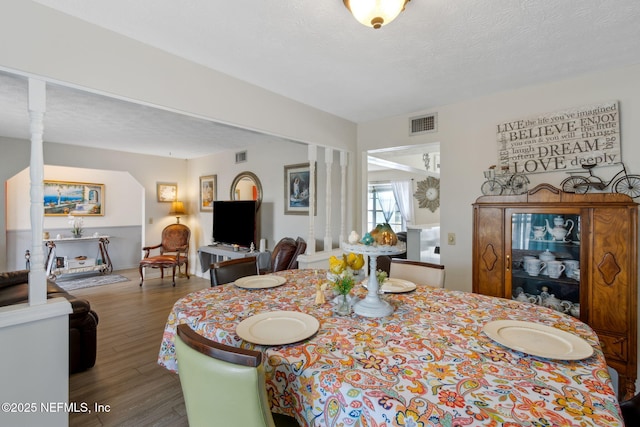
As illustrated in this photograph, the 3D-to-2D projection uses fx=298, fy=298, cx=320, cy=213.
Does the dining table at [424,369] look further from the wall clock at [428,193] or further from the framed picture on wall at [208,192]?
the wall clock at [428,193]

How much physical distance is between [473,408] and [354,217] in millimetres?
3041

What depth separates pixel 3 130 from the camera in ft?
13.5

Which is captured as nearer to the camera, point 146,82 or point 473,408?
point 473,408

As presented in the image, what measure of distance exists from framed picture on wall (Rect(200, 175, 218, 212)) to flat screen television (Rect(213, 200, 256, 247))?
571 mm

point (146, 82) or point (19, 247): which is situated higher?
point (146, 82)

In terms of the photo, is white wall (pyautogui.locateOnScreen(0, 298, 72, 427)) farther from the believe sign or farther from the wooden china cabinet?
the believe sign

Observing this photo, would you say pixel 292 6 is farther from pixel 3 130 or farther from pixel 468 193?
pixel 3 130

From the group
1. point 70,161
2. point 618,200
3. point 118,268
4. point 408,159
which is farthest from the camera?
point 118,268

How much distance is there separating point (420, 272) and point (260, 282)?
1.15m

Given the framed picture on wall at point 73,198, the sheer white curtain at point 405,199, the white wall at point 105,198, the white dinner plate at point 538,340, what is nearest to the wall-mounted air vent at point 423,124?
the white dinner plate at point 538,340

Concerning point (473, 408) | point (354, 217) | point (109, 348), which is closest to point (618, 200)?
point (473, 408)

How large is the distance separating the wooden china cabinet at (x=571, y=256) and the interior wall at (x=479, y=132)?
44 centimetres

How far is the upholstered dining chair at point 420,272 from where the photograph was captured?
209 cm

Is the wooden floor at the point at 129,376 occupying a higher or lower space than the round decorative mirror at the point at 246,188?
lower
